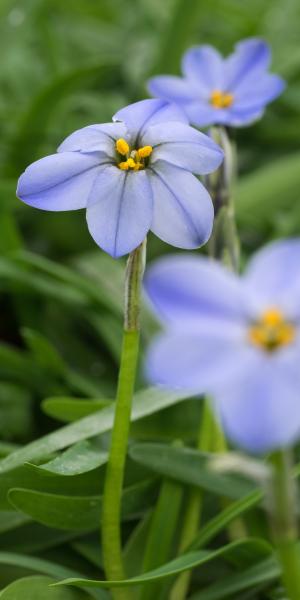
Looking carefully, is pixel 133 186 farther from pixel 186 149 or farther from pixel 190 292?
pixel 190 292

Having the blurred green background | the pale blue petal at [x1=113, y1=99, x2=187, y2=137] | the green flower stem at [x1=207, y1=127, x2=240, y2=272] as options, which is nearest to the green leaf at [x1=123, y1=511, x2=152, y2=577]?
the blurred green background

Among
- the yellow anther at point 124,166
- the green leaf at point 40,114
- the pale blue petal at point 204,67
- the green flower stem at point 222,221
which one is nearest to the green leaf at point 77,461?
the green flower stem at point 222,221

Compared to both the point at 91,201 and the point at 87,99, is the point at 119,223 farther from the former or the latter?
the point at 87,99

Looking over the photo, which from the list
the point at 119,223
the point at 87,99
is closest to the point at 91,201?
the point at 119,223

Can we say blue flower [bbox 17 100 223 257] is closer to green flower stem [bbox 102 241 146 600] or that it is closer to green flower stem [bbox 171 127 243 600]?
green flower stem [bbox 102 241 146 600]

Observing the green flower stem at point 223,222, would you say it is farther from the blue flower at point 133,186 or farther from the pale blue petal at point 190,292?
the pale blue petal at point 190,292

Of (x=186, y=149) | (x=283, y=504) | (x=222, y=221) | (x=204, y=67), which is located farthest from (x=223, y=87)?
(x=283, y=504)

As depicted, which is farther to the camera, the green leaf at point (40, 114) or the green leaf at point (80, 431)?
the green leaf at point (40, 114)
